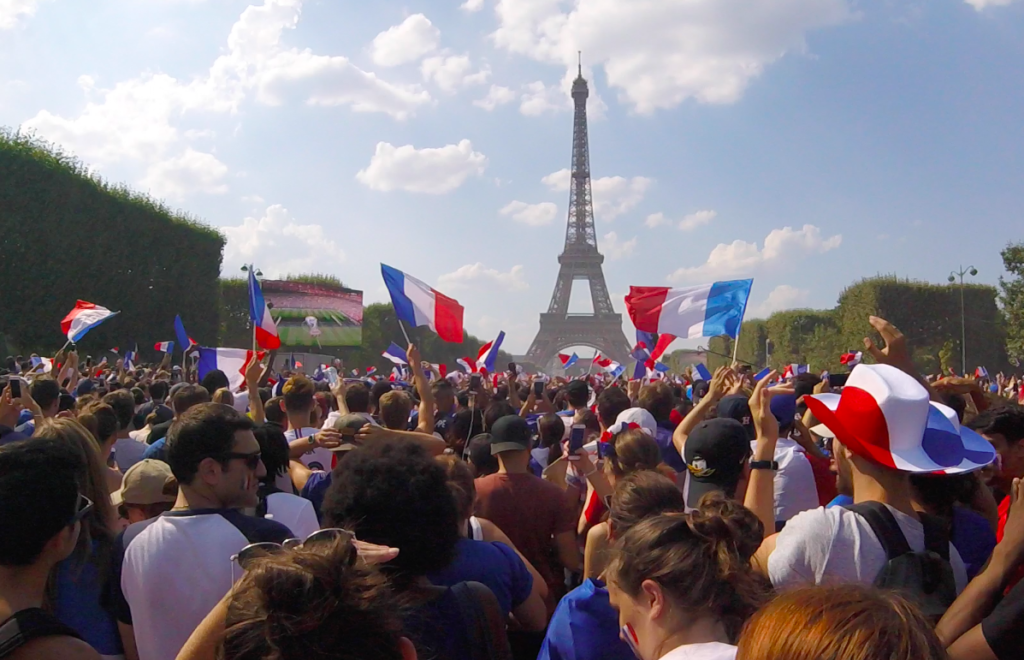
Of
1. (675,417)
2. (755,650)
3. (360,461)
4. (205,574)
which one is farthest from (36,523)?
(675,417)

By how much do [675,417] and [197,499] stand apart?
17.8ft

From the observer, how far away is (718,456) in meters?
3.61

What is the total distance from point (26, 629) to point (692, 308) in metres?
8.94

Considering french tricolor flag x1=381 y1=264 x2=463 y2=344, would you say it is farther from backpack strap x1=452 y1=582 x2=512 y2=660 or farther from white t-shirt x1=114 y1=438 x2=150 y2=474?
backpack strap x1=452 y1=582 x2=512 y2=660

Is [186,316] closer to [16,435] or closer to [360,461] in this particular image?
[16,435]

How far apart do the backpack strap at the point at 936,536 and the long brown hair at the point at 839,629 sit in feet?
4.71

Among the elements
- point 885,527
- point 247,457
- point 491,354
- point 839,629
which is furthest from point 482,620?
point 491,354

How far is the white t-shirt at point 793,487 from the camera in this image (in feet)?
14.1

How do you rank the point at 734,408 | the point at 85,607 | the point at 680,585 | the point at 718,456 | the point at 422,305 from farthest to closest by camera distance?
1. the point at 422,305
2. the point at 734,408
3. the point at 718,456
4. the point at 85,607
5. the point at 680,585

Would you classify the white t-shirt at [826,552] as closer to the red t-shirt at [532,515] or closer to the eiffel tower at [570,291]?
the red t-shirt at [532,515]

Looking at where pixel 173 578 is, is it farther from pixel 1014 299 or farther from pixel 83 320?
pixel 1014 299

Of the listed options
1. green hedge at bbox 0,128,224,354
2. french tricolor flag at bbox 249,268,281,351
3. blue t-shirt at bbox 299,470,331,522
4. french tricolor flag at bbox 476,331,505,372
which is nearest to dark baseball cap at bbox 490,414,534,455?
blue t-shirt at bbox 299,470,331,522

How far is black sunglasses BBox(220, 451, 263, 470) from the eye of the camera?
9.50 ft

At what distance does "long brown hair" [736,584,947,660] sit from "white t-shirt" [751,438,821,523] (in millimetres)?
3110
